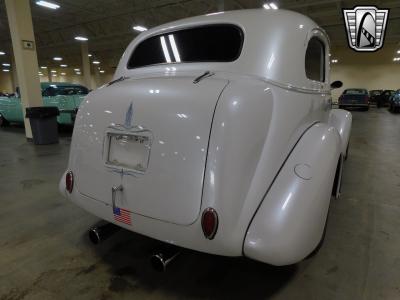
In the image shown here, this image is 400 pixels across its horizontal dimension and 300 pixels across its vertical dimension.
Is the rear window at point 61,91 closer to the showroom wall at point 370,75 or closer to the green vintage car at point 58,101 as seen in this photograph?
the green vintage car at point 58,101

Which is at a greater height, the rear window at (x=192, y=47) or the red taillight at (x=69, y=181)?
the rear window at (x=192, y=47)

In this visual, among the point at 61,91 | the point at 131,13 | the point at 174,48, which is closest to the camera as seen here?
the point at 174,48

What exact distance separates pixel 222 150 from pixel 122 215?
0.79m

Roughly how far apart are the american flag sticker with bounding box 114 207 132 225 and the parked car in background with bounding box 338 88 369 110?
59.5 ft

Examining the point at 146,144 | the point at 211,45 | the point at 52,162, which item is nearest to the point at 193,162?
the point at 146,144

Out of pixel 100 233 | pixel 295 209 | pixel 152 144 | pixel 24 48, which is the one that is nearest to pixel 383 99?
pixel 24 48

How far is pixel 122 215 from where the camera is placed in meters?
1.76

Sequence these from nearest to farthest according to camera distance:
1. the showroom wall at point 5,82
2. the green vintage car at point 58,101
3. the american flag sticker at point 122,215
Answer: the american flag sticker at point 122,215, the green vintage car at point 58,101, the showroom wall at point 5,82

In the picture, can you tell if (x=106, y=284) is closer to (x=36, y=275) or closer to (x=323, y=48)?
(x=36, y=275)

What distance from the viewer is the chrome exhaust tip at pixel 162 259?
1.57 metres

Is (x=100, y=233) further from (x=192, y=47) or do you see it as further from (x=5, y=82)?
(x=5, y=82)

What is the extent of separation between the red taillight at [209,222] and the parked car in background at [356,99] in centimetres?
1813

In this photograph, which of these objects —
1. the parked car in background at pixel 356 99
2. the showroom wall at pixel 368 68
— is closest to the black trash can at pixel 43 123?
the parked car in background at pixel 356 99

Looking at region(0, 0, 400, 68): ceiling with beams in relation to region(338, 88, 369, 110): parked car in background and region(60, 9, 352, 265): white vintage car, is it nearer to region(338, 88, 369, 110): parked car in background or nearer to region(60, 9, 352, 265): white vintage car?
region(338, 88, 369, 110): parked car in background
